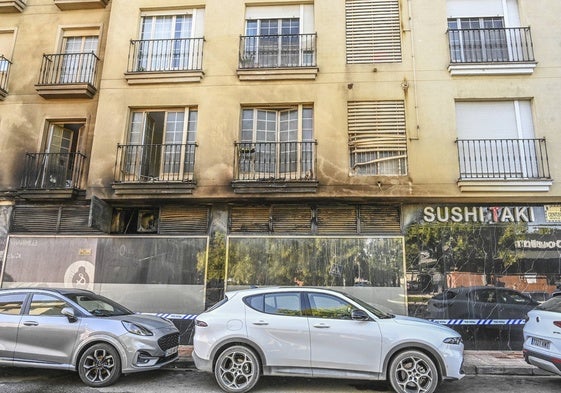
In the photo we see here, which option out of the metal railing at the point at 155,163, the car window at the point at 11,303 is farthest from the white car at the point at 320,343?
the metal railing at the point at 155,163

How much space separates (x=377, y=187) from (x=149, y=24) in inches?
342

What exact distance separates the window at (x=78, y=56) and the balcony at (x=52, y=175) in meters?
2.51

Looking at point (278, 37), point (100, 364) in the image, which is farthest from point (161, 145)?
point (100, 364)

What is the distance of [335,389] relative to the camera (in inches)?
260

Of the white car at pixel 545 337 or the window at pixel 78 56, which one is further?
the window at pixel 78 56

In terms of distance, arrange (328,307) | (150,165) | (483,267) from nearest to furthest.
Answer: (328,307) → (483,267) → (150,165)

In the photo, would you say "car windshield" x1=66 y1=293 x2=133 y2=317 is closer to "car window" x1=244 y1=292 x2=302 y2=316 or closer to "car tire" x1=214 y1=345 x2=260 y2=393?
"car tire" x1=214 y1=345 x2=260 y2=393

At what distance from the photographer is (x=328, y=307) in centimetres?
665

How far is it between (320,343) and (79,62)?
11553 mm

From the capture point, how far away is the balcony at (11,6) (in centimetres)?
1285

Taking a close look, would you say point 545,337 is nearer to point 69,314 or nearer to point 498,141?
point 498,141

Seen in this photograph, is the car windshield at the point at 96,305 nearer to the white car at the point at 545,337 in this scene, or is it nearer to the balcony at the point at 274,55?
the balcony at the point at 274,55

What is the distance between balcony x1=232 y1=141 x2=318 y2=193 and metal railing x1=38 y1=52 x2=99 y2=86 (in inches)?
222

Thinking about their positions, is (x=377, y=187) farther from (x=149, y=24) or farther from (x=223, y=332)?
(x=149, y=24)
